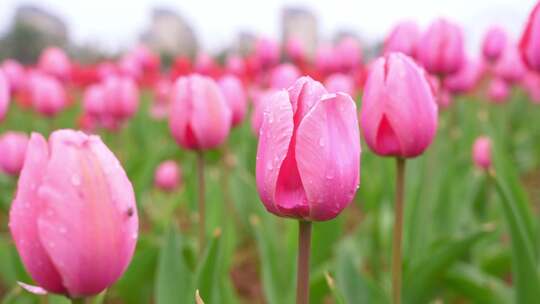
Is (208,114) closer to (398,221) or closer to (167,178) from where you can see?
(398,221)

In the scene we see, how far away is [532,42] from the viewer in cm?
134

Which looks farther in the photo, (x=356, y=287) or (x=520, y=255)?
(x=356, y=287)

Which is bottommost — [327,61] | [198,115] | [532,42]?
[327,61]

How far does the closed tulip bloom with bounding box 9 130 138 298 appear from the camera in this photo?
628 millimetres

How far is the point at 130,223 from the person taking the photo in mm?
667

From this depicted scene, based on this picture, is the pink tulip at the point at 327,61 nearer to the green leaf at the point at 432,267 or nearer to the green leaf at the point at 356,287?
the green leaf at the point at 432,267

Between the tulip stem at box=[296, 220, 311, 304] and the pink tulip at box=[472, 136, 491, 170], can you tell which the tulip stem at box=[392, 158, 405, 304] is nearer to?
the tulip stem at box=[296, 220, 311, 304]

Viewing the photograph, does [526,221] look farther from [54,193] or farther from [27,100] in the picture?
[27,100]

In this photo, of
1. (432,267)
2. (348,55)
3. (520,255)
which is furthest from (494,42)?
(520,255)

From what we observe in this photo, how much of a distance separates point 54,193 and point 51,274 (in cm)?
10

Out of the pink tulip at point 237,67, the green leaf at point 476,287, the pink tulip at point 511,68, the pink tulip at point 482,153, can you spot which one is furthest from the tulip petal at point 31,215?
the pink tulip at point 237,67

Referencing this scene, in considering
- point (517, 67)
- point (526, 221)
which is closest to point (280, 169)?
point (526, 221)

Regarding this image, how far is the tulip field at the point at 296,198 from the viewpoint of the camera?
648 millimetres

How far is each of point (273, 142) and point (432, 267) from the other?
980mm
